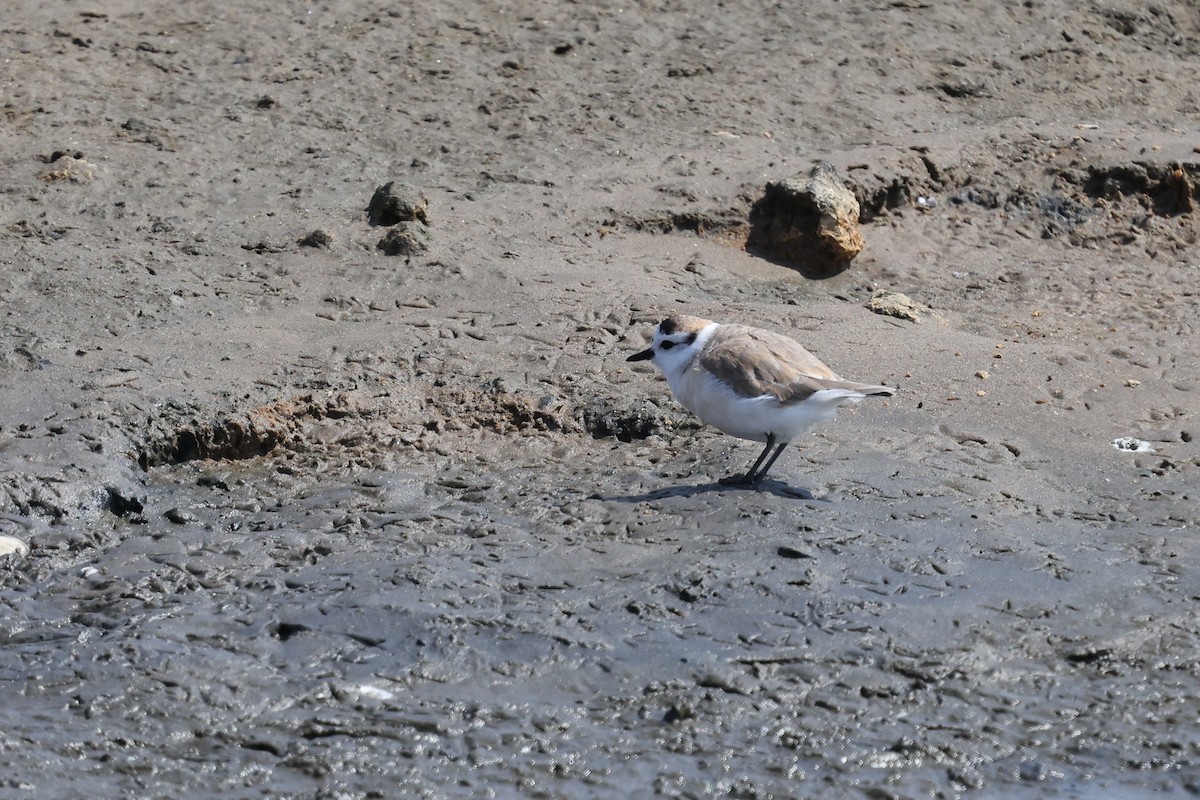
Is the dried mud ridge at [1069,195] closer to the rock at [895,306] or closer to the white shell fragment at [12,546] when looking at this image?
the rock at [895,306]

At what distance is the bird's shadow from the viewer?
19.5 feet

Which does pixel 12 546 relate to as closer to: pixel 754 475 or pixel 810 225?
pixel 754 475

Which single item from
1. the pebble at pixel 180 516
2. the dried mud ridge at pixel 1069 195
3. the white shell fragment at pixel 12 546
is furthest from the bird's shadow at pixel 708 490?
the dried mud ridge at pixel 1069 195

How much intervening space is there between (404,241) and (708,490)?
3.19 metres

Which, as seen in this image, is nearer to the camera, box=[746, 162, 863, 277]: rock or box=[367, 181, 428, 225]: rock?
box=[367, 181, 428, 225]: rock

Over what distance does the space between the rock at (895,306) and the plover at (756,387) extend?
2148 millimetres

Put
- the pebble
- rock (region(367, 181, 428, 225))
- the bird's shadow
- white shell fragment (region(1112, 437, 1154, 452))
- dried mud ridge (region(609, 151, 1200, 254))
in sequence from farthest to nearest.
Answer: dried mud ridge (region(609, 151, 1200, 254)) < rock (region(367, 181, 428, 225)) < white shell fragment (region(1112, 437, 1154, 452)) < the bird's shadow < the pebble

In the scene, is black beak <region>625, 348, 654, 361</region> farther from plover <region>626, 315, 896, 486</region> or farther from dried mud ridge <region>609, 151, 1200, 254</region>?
dried mud ridge <region>609, 151, 1200, 254</region>

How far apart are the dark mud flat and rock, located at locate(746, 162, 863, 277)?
138mm

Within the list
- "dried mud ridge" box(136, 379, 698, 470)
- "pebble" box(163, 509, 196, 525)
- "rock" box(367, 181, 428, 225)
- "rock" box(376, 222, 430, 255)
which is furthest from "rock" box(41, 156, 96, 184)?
"pebble" box(163, 509, 196, 525)

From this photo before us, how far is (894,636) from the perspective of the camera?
4996 mm

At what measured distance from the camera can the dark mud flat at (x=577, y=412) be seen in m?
4.53

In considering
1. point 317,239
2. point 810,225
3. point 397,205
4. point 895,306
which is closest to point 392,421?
point 317,239

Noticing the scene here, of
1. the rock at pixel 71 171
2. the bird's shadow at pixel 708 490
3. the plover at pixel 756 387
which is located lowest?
the bird's shadow at pixel 708 490
